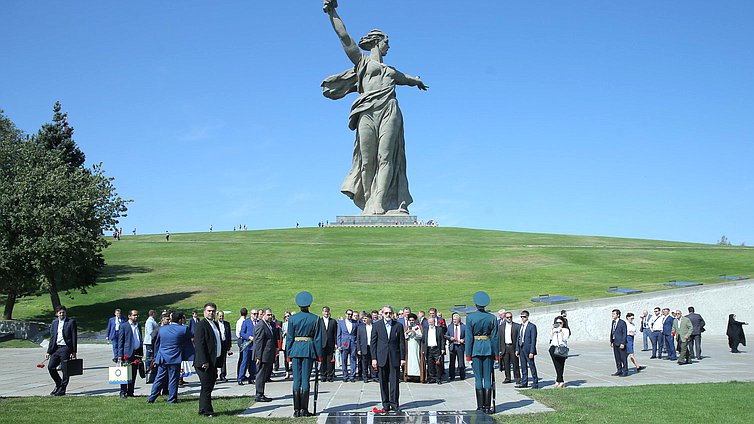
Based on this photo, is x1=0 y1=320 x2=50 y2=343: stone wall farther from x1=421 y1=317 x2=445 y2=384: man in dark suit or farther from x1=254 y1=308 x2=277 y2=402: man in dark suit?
x1=421 y1=317 x2=445 y2=384: man in dark suit

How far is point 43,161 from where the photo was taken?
1262 inches

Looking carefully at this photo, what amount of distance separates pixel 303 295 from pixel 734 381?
30.9 feet

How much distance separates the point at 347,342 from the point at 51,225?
17.2 meters

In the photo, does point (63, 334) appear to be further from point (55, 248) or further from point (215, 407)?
point (55, 248)

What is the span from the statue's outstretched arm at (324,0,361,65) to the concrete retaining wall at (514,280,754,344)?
37.9m

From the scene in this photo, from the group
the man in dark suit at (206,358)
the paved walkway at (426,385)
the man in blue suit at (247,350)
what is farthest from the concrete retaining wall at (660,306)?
the man in dark suit at (206,358)

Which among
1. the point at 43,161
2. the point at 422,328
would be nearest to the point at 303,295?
the point at 422,328

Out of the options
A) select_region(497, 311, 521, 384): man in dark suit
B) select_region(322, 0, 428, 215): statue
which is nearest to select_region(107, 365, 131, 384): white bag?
select_region(497, 311, 521, 384): man in dark suit

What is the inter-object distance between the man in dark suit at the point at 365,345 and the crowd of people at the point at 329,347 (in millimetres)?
24

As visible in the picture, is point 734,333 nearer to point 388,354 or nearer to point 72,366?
point 388,354

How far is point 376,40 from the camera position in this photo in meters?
60.3

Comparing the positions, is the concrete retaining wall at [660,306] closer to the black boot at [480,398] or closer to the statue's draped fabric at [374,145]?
the black boot at [480,398]

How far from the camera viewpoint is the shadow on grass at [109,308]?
28.7 m

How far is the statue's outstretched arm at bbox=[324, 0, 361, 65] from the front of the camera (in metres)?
56.8
